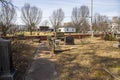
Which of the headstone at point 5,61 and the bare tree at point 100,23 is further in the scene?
the bare tree at point 100,23

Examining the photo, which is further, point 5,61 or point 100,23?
point 100,23

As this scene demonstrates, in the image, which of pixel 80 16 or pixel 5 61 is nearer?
pixel 5 61

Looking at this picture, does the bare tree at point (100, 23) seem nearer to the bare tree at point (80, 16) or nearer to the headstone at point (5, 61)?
the bare tree at point (80, 16)

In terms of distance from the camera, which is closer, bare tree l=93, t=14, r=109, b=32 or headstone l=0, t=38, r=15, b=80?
headstone l=0, t=38, r=15, b=80

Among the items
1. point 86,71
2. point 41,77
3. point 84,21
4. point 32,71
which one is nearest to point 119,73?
point 86,71

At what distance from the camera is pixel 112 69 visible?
9.45 meters

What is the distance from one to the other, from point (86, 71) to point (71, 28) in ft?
271

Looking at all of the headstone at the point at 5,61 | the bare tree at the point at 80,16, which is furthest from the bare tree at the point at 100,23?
the headstone at the point at 5,61

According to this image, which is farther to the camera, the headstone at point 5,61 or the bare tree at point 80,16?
the bare tree at point 80,16

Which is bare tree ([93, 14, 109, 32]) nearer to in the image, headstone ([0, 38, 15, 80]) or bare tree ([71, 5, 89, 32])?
bare tree ([71, 5, 89, 32])

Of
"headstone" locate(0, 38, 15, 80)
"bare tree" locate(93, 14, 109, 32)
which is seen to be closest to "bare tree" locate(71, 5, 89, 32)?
"bare tree" locate(93, 14, 109, 32)

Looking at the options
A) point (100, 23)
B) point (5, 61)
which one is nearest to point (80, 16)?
point (100, 23)

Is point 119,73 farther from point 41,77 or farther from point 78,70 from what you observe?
point 41,77

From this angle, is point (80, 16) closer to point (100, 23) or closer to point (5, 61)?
point (100, 23)
